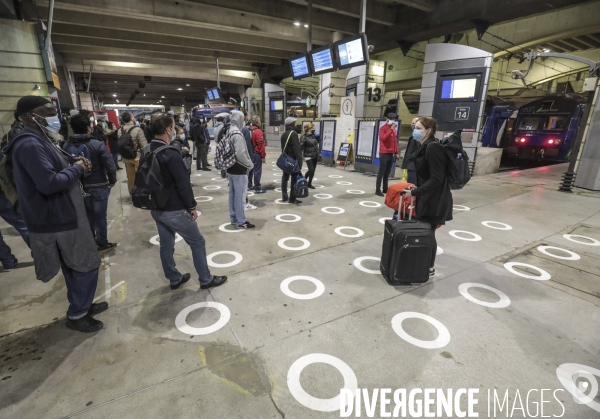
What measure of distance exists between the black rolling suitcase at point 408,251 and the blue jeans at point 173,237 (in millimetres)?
1863

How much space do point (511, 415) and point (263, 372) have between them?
1.55 meters

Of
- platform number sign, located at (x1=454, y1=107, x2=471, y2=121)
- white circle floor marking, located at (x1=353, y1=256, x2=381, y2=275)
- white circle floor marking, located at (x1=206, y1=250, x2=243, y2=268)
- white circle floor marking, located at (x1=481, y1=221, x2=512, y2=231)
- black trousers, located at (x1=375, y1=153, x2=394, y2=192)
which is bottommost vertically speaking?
white circle floor marking, located at (x1=206, y1=250, x2=243, y2=268)

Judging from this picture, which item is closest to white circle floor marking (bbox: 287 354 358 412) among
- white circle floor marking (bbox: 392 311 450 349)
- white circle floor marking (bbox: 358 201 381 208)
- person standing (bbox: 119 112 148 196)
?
white circle floor marking (bbox: 392 311 450 349)

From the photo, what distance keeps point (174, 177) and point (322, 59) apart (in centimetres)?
768

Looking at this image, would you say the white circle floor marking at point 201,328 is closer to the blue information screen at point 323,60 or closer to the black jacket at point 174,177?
the black jacket at point 174,177

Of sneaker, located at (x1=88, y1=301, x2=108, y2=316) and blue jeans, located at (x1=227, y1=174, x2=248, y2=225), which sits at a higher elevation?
blue jeans, located at (x1=227, y1=174, x2=248, y2=225)

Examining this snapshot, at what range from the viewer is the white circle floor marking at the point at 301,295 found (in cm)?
284

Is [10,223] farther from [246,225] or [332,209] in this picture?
[332,209]

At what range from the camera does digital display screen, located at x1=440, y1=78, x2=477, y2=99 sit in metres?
8.26

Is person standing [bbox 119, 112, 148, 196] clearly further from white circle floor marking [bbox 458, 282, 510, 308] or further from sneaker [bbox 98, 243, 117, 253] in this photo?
white circle floor marking [bbox 458, 282, 510, 308]

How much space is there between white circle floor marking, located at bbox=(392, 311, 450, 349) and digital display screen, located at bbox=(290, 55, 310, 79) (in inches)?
341

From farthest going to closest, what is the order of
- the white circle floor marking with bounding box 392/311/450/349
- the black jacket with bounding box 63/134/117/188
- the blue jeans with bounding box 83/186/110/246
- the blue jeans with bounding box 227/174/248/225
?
the blue jeans with bounding box 227/174/248/225 → the blue jeans with bounding box 83/186/110/246 → the black jacket with bounding box 63/134/117/188 → the white circle floor marking with bounding box 392/311/450/349

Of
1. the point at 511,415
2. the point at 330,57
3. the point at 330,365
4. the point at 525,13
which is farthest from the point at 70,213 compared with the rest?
the point at 525,13

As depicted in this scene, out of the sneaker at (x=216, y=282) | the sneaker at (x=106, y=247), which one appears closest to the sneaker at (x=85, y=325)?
the sneaker at (x=216, y=282)
